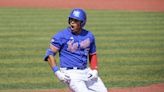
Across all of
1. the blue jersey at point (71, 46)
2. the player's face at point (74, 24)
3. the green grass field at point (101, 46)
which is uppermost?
the player's face at point (74, 24)

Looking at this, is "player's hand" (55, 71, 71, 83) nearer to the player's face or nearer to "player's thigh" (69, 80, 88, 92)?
"player's thigh" (69, 80, 88, 92)

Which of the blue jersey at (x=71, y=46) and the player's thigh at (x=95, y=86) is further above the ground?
the blue jersey at (x=71, y=46)

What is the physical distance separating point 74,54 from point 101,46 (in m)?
8.31

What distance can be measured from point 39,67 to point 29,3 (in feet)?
58.7

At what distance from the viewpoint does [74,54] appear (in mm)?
6211

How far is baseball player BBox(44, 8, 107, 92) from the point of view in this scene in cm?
611

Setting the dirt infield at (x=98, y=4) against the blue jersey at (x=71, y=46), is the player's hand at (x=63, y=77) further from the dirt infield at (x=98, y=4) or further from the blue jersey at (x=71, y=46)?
the dirt infield at (x=98, y=4)

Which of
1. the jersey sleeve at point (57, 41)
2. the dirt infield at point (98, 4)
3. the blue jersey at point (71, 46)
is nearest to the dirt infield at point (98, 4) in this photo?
the dirt infield at point (98, 4)

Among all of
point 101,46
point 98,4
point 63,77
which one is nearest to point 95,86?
point 63,77

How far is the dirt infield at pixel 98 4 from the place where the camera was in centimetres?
2702

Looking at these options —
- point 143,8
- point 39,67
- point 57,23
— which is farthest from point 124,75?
point 143,8

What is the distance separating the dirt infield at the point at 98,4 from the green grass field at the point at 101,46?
10.0 ft

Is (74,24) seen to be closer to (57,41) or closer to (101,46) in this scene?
(57,41)

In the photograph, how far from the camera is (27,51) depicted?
13422mm
